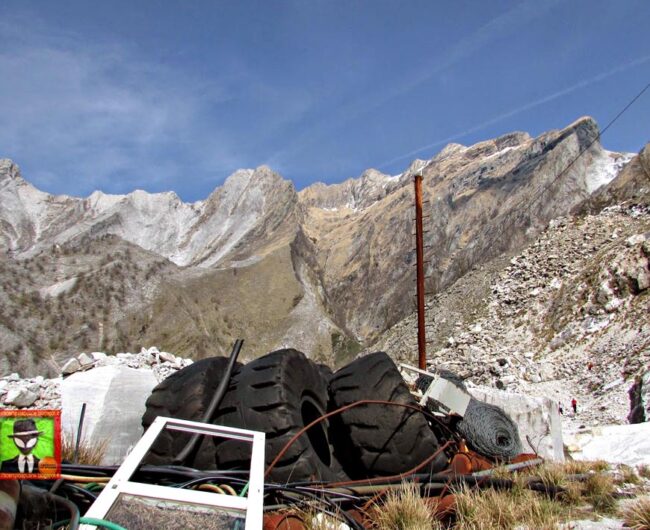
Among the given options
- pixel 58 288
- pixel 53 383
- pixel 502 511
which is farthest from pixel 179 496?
pixel 58 288

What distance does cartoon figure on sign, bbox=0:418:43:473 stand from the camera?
77.5 inches

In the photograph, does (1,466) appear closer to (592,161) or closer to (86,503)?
(86,503)

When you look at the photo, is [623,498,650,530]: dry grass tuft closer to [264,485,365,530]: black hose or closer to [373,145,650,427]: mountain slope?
[264,485,365,530]: black hose

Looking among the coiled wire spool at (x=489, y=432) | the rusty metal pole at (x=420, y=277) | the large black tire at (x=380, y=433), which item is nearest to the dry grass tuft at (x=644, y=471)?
the coiled wire spool at (x=489, y=432)

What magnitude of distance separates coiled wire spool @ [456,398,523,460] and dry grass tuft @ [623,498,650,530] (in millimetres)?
2548

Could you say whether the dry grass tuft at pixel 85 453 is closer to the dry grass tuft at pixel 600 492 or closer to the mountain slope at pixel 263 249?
the dry grass tuft at pixel 600 492

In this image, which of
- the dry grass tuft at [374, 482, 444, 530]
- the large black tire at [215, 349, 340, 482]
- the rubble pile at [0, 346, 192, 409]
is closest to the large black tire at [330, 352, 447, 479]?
the large black tire at [215, 349, 340, 482]

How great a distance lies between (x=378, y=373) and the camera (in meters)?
5.57

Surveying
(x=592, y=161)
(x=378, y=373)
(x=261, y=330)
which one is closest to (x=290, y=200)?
(x=261, y=330)

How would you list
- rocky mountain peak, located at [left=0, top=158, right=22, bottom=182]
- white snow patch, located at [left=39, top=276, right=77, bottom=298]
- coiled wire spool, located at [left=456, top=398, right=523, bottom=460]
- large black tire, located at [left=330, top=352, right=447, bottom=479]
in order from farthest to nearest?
1. rocky mountain peak, located at [left=0, top=158, right=22, bottom=182]
2. white snow patch, located at [left=39, top=276, right=77, bottom=298]
3. coiled wire spool, located at [left=456, top=398, right=523, bottom=460]
4. large black tire, located at [left=330, top=352, right=447, bottom=479]

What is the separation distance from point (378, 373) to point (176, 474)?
2.73 meters

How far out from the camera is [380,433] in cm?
504

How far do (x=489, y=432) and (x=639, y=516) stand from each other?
10.6 feet

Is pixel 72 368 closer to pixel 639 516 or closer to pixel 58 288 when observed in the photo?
pixel 639 516
